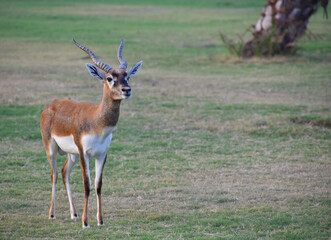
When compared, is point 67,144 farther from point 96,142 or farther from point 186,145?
point 186,145

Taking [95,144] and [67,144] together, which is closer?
[95,144]

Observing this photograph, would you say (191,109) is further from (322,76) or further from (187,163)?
(322,76)

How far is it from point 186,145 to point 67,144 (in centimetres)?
396

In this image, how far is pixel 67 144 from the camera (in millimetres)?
6570

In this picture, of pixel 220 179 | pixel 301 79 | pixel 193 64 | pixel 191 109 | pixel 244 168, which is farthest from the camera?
pixel 193 64

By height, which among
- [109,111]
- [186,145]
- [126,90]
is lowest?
[186,145]

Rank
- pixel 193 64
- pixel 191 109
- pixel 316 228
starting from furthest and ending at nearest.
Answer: pixel 193 64 < pixel 191 109 < pixel 316 228

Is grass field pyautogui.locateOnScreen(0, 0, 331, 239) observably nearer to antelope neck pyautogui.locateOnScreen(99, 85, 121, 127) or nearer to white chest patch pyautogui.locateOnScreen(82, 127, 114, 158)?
white chest patch pyautogui.locateOnScreen(82, 127, 114, 158)

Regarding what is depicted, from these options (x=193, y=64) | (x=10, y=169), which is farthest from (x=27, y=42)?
(x=10, y=169)

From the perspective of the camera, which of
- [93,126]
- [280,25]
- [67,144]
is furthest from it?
[280,25]

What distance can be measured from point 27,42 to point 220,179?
56.4 ft

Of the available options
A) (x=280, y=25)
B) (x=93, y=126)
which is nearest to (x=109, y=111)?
(x=93, y=126)

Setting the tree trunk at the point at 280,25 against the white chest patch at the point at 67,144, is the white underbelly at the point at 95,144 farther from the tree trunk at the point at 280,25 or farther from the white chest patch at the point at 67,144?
the tree trunk at the point at 280,25

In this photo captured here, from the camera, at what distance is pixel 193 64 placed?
765 inches
